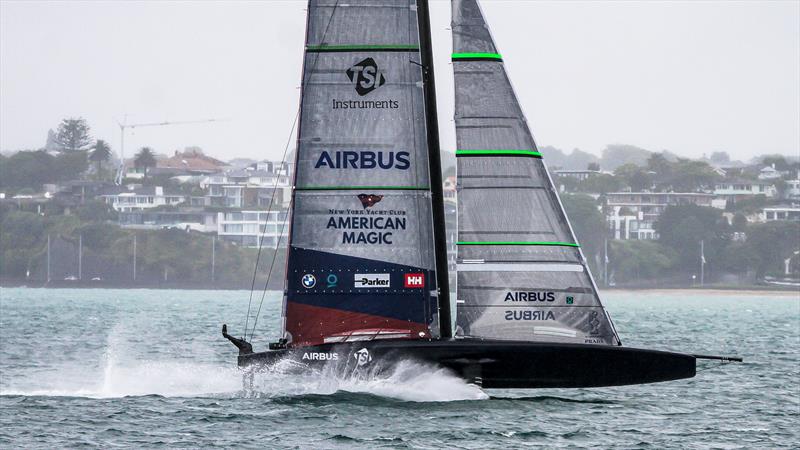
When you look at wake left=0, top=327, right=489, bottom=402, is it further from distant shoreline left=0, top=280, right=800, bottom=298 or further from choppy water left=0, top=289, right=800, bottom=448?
distant shoreline left=0, top=280, right=800, bottom=298

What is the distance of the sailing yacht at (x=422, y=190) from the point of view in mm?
25219

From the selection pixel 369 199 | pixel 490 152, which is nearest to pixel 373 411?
pixel 369 199

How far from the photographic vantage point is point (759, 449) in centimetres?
2309

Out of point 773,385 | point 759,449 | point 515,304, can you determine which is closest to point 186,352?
point 773,385

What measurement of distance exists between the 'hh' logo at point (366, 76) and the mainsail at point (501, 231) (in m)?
1.30

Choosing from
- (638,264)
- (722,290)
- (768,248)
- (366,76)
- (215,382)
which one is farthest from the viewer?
(768,248)

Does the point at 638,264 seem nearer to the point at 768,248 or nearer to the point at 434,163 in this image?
the point at 768,248

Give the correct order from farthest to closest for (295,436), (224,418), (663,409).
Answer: (663,409)
(224,418)
(295,436)

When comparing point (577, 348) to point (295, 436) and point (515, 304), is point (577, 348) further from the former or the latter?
point (295, 436)

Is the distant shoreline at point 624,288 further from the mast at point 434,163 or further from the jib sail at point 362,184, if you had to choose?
the jib sail at point 362,184

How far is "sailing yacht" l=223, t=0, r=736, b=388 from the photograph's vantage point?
25.2m

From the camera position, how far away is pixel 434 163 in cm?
2552

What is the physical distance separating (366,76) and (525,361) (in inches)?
209

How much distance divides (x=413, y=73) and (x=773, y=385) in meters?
13.1
